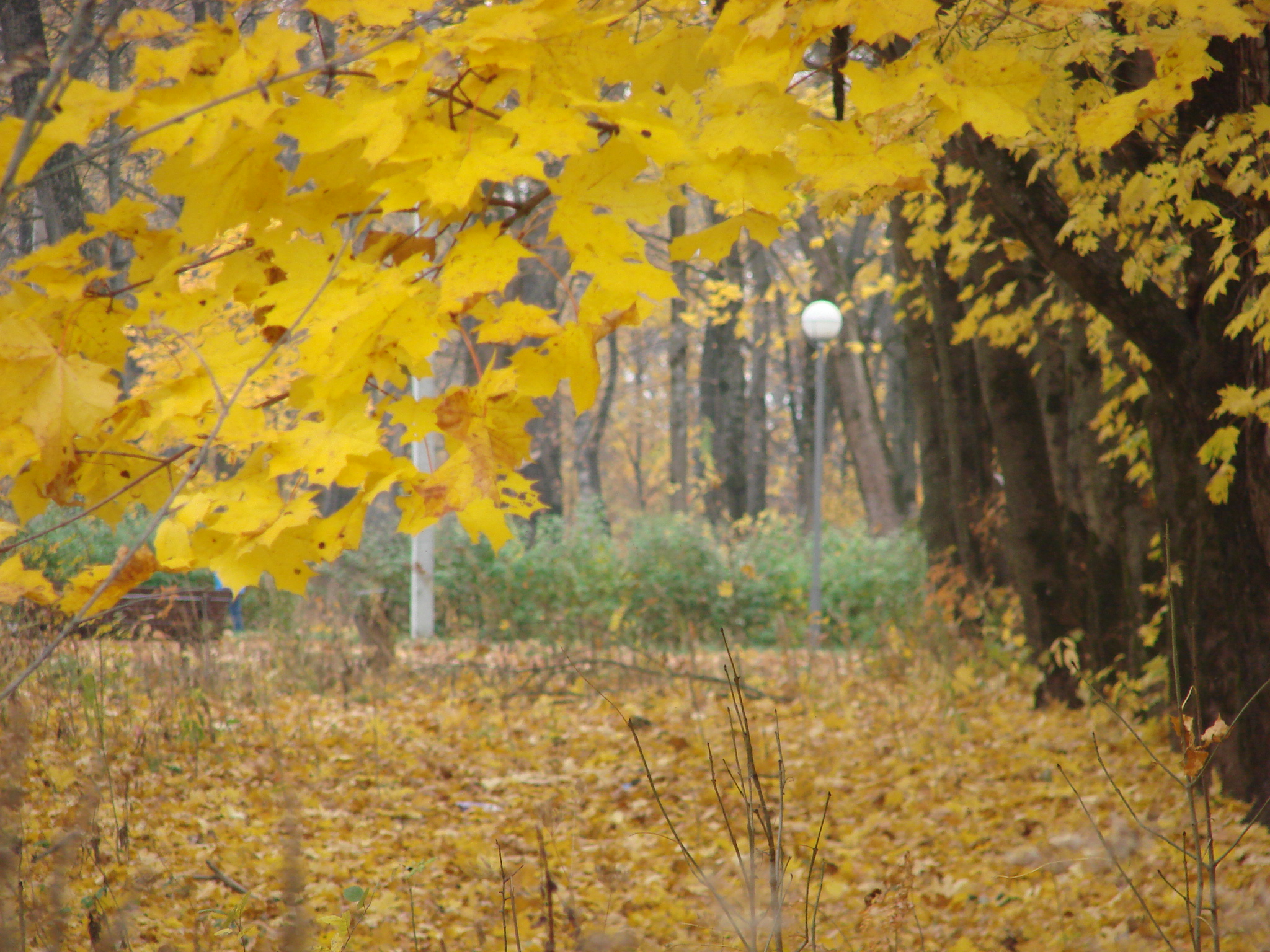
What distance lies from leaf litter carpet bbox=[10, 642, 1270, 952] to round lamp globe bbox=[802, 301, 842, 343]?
371 centimetres

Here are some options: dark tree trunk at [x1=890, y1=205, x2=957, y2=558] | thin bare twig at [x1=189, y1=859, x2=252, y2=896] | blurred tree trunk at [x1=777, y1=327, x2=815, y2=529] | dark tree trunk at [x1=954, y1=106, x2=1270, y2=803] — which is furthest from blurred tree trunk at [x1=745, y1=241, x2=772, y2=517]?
thin bare twig at [x1=189, y1=859, x2=252, y2=896]

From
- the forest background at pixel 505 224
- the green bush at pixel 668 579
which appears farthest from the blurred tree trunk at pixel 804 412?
the forest background at pixel 505 224

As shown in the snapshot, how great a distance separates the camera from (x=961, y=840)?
149 inches

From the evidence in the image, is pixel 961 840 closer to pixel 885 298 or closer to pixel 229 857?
pixel 229 857

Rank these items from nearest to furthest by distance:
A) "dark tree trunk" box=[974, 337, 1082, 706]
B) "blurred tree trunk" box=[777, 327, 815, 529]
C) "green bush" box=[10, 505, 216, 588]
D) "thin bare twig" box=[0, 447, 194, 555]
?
1. "thin bare twig" box=[0, 447, 194, 555]
2. "green bush" box=[10, 505, 216, 588]
3. "dark tree trunk" box=[974, 337, 1082, 706]
4. "blurred tree trunk" box=[777, 327, 815, 529]

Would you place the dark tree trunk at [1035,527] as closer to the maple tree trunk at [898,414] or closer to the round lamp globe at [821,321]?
the round lamp globe at [821,321]

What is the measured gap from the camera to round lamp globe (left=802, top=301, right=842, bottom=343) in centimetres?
909

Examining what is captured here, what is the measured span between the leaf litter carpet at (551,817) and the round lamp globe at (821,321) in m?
3.71

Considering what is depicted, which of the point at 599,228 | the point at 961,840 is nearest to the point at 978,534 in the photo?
the point at 961,840

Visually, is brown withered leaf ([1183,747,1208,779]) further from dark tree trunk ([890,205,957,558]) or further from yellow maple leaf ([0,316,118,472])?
dark tree trunk ([890,205,957,558])

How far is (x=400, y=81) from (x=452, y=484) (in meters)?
0.60

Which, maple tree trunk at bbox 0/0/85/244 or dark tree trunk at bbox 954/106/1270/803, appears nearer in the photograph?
dark tree trunk at bbox 954/106/1270/803

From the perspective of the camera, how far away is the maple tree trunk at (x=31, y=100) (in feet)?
12.3

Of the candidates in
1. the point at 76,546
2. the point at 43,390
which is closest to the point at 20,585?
the point at 43,390
